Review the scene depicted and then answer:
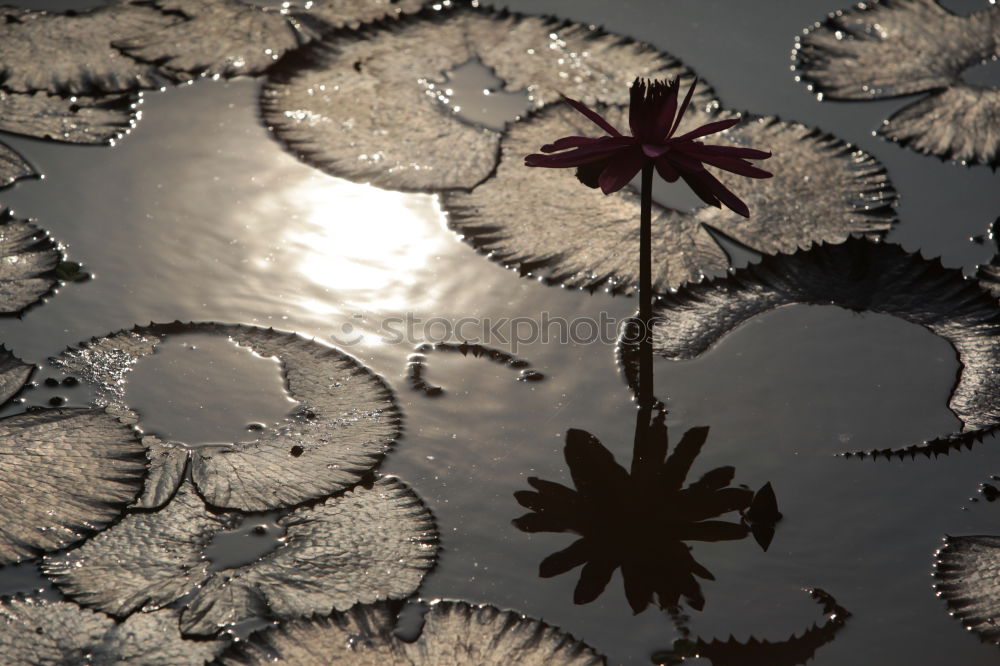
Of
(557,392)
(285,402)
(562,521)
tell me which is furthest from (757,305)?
(285,402)

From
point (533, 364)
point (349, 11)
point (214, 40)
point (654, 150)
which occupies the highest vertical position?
point (654, 150)

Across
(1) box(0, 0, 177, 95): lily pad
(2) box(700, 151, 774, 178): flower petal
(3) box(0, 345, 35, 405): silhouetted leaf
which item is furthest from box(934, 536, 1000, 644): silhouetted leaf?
(1) box(0, 0, 177, 95): lily pad

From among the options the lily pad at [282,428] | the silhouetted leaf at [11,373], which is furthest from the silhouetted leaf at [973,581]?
the silhouetted leaf at [11,373]

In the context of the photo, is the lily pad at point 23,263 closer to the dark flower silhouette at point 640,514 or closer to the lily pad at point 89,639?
the lily pad at point 89,639

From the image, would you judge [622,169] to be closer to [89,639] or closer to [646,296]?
[646,296]

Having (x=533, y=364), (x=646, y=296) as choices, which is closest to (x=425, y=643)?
(x=533, y=364)

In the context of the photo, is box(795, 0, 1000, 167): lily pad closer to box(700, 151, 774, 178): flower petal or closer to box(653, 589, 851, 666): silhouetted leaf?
box(700, 151, 774, 178): flower petal
